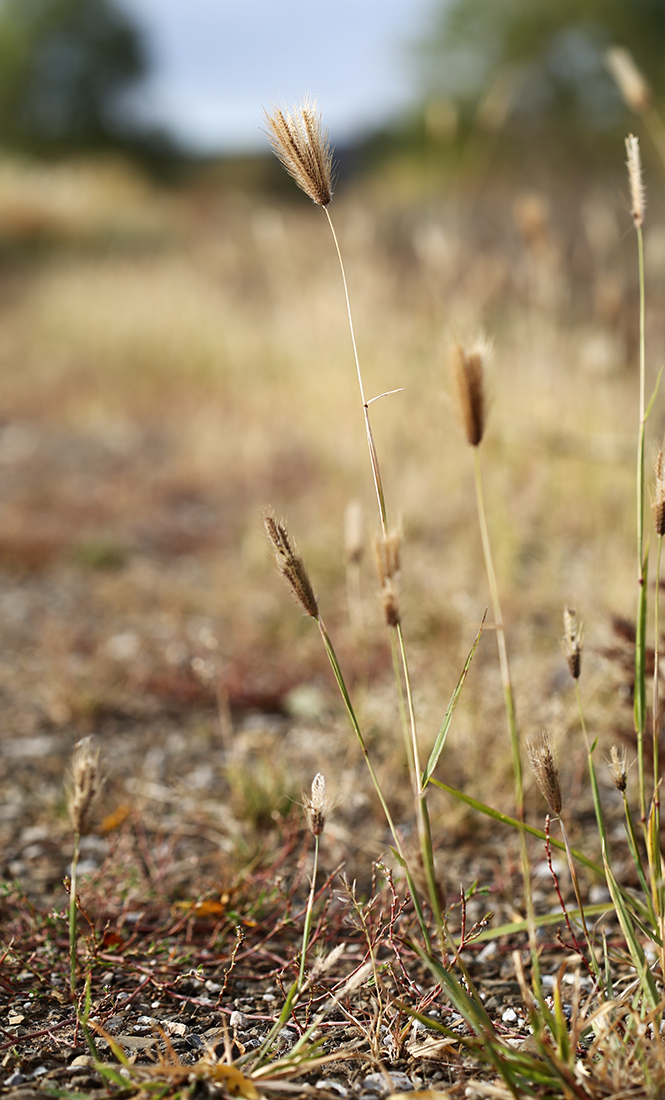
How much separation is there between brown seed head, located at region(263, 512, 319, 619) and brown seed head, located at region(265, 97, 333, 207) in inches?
17.3

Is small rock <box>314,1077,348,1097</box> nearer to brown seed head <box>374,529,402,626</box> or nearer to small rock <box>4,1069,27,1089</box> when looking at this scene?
small rock <box>4,1069,27,1089</box>

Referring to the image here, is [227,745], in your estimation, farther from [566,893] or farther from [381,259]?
[381,259]

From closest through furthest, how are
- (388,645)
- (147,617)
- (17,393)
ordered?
(388,645) → (147,617) → (17,393)

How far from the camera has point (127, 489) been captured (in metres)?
5.34

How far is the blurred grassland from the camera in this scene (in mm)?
2906

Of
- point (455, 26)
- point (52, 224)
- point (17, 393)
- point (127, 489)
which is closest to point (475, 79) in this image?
point (455, 26)

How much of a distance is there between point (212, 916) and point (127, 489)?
4054 mm

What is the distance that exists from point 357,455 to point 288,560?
4289mm

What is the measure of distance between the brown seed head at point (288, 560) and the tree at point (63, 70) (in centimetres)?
2705

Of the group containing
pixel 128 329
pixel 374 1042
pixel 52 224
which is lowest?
pixel 374 1042

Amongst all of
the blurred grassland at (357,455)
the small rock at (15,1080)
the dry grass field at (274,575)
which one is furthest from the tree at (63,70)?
the small rock at (15,1080)

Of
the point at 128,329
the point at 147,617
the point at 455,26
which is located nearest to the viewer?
the point at 147,617

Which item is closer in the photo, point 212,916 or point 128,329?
point 212,916

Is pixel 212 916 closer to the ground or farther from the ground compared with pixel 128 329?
closer to the ground
